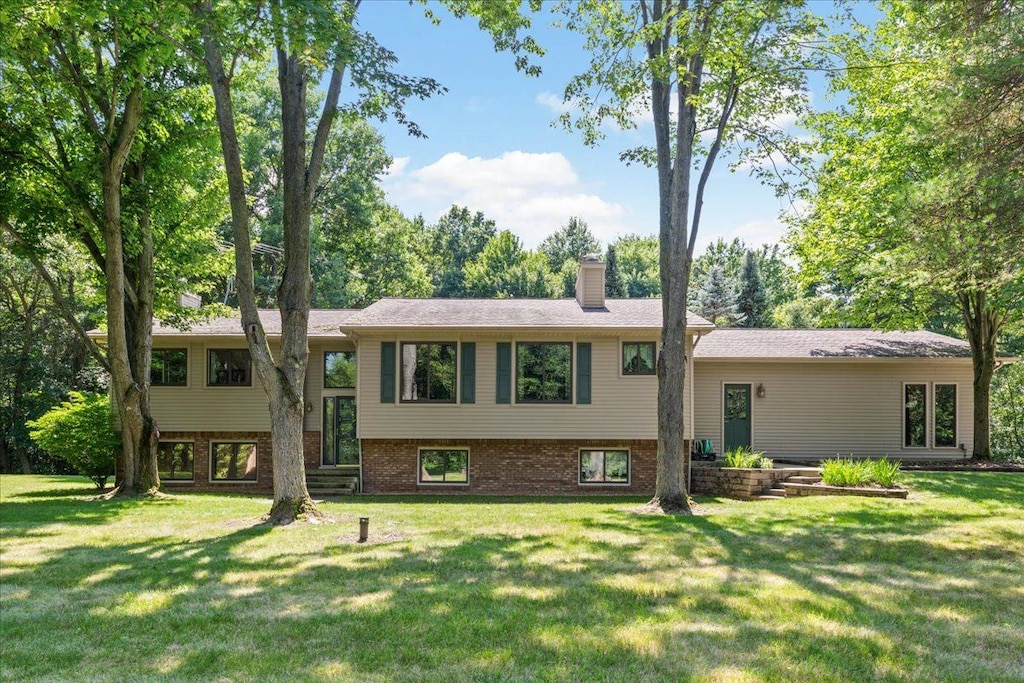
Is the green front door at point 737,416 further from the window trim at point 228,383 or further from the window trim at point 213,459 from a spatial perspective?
the window trim at point 228,383

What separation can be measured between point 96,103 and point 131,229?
2.41m

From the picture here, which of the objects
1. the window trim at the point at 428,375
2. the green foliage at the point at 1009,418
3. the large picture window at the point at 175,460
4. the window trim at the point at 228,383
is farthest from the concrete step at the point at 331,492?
the green foliage at the point at 1009,418

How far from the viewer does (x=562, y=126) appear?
13.8 meters

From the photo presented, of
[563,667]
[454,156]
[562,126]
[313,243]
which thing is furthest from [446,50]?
[454,156]

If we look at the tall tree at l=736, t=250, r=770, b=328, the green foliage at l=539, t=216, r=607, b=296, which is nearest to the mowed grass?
the tall tree at l=736, t=250, r=770, b=328

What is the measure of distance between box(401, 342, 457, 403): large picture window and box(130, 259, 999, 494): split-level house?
0.03 metres

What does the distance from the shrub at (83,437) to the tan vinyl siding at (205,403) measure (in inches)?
65.1

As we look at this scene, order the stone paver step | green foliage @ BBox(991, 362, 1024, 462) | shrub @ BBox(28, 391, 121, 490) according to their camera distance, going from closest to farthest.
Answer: the stone paver step → shrub @ BBox(28, 391, 121, 490) → green foliage @ BBox(991, 362, 1024, 462)

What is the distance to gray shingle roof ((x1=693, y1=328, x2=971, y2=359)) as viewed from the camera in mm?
18141

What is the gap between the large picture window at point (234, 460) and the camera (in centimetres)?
1794

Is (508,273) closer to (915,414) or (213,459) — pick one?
(213,459)

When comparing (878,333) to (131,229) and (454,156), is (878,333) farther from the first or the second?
(454,156)

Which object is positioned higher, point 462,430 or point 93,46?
point 93,46

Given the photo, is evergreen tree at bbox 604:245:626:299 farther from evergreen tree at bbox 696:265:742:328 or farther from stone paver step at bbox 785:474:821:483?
stone paver step at bbox 785:474:821:483
